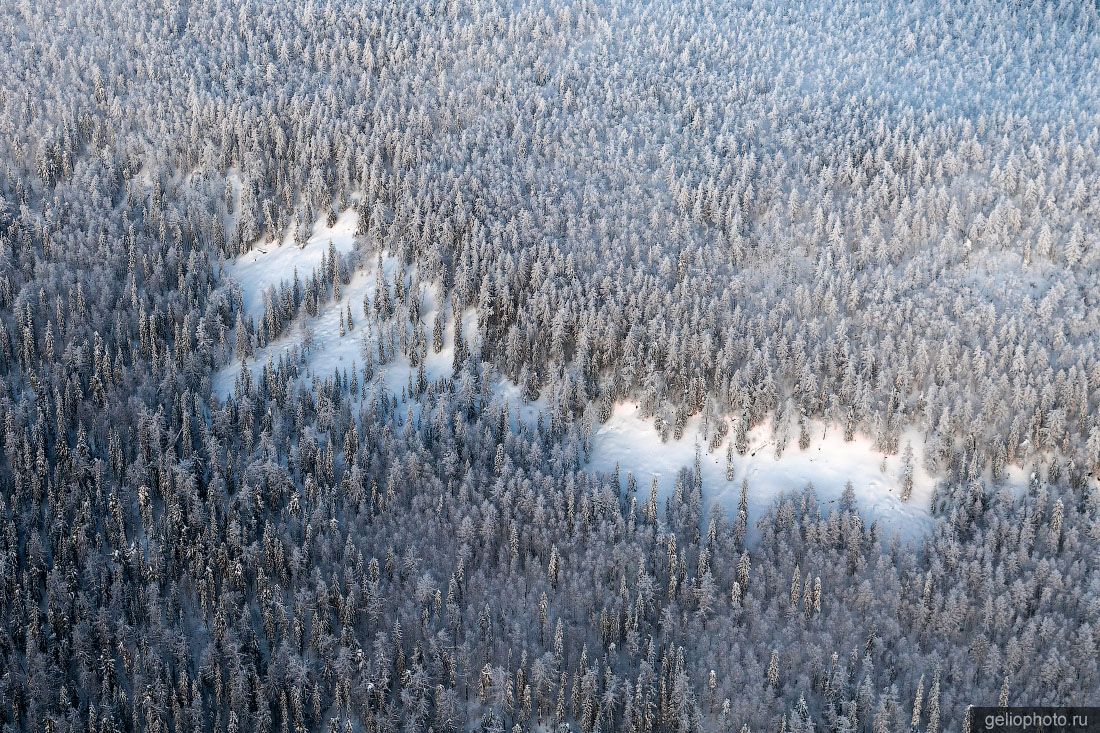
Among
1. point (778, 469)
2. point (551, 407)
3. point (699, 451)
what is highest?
point (551, 407)

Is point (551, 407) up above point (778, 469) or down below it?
above

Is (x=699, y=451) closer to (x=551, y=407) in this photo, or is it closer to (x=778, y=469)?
(x=778, y=469)

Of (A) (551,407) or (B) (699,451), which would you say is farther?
(A) (551,407)

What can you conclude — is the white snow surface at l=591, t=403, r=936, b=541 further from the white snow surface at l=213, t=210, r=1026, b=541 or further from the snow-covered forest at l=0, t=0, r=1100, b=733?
the snow-covered forest at l=0, t=0, r=1100, b=733

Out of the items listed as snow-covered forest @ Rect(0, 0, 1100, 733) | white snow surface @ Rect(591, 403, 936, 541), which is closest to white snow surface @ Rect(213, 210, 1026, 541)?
white snow surface @ Rect(591, 403, 936, 541)

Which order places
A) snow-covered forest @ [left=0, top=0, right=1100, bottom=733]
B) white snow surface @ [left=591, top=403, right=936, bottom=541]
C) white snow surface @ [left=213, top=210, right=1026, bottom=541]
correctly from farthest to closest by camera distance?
white snow surface @ [left=213, top=210, right=1026, bottom=541]
white snow surface @ [left=591, top=403, right=936, bottom=541]
snow-covered forest @ [left=0, top=0, right=1100, bottom=733]

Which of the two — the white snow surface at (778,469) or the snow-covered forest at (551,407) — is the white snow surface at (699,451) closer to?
the white snow surface at (778,469)

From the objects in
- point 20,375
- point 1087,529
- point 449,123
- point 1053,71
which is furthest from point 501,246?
point 1053,71

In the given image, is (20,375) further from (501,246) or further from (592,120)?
(592,120)

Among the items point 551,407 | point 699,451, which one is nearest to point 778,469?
point 699,451
